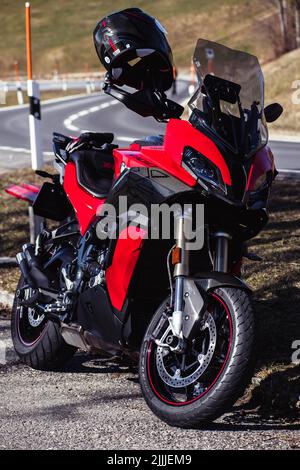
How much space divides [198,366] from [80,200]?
1.29 m

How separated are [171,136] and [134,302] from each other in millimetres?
826

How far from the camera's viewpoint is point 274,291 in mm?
6621

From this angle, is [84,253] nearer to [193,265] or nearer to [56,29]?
[193,265]

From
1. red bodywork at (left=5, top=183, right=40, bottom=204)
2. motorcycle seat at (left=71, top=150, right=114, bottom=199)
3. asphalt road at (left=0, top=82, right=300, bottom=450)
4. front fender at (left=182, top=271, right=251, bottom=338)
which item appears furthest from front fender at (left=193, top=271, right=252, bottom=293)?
red bodywork at (left=5, top=183, right=40, bottom=204)

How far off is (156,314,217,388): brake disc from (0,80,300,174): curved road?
8.75m

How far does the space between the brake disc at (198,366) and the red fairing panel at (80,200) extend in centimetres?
90

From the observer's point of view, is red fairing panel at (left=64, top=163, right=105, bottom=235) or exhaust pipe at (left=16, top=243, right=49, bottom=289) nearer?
red fairing panel at (left=64, top=163, right=105, bottom=235)

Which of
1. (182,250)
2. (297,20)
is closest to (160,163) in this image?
(182,250)

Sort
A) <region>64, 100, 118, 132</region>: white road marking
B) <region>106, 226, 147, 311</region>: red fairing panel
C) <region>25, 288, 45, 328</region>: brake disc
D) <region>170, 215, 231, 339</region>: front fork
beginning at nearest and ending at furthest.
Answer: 1. <region>170, 215, 231, 339</region>: front fork
2. <region>106, 226, 147, 311</region>: red fairing panel
3. <region>25, 288, 45, 328</region>: brake disc
4. <region>64, 100, 118, 132</region>: white road marking

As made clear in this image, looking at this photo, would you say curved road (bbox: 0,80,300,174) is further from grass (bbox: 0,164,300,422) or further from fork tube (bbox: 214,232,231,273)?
fork tube (bbox: 214,232,231,273)

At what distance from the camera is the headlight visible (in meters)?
4.48

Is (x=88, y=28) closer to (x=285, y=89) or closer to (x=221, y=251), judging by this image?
(x=285, y=89)

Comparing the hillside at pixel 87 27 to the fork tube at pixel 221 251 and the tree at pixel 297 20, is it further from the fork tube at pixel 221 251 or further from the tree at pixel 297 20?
the fork tube at pixel 221 251

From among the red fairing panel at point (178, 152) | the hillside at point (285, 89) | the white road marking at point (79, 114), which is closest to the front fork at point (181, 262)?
the red fairing panel at point (178, 152)
